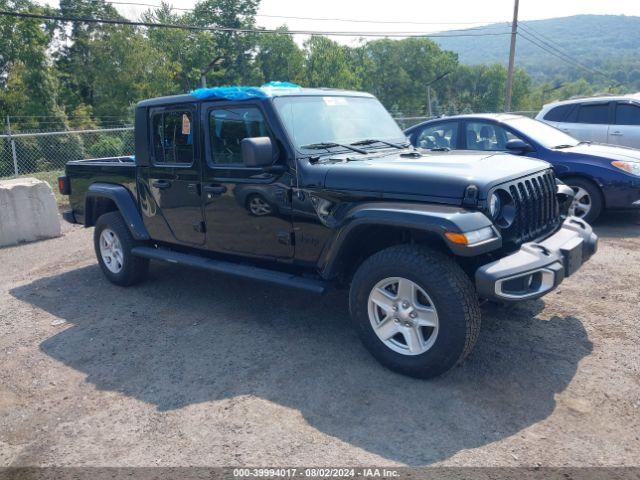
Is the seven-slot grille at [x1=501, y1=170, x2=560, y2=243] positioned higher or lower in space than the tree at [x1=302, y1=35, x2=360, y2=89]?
lower

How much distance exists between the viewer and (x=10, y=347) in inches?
185

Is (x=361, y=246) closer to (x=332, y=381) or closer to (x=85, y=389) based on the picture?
(x=332, y=381)

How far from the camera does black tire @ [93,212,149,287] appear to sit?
5.80 meters

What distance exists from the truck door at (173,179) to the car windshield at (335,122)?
1.03m

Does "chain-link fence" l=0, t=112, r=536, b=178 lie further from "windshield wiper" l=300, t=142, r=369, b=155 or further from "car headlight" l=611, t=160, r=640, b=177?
"windshield wiper" l=300, t=142, r=369, b=155

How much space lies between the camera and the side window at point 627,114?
9.55 metres

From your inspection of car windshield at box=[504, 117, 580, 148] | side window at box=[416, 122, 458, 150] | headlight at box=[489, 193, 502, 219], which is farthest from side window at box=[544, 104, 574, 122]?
headlight at box=[489, 193, 502, 219]

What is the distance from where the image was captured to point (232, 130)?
4652 millimetres

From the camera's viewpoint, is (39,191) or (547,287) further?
(39,191)

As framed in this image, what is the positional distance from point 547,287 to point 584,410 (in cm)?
77

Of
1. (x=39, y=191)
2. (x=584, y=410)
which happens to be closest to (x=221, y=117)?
(x=584, y=410)

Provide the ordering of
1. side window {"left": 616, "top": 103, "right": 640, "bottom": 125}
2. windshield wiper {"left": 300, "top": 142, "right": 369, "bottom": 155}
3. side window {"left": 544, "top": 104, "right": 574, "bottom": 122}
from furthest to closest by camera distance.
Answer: side window {"left": 544, "top": 104, "right": 574, "bottom": 122} → side window {"left": 616, "top": 103, "right": 640, "bottom": 125} → windshield wiper {"left": 300, "top": 142, "right": 369, "bottom": 155}

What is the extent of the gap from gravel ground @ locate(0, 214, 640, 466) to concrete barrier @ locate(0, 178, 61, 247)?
3.22 meters

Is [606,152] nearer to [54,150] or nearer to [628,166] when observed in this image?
[628,166]
